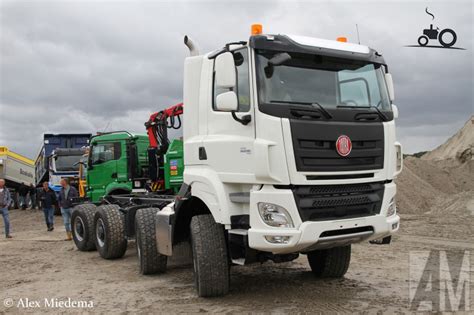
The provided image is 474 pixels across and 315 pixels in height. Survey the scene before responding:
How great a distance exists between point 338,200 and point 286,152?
0.86 meters

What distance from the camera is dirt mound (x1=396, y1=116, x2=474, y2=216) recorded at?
63.2 feet

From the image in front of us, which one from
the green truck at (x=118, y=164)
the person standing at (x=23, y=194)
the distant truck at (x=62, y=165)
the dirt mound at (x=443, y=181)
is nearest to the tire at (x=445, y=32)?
the dirt mound at (x=443, y=181)

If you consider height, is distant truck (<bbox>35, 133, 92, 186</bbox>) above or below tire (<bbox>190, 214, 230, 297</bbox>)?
above

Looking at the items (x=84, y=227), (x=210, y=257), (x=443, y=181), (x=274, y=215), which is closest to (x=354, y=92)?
(x=274, y=215)

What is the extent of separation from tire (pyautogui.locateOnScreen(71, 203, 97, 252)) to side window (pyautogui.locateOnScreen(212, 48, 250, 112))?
6.40 meters

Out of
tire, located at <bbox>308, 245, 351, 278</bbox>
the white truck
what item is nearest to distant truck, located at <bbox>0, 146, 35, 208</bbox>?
tire, located at <bbox>308, 245, 351, 278</bbox>

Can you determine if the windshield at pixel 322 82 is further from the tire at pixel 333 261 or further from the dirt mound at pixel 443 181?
the dirt mound at pixel 443 181

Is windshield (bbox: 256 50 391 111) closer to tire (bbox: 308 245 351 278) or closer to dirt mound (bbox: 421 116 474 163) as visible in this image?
tire (bbox: 308 245 351 278)

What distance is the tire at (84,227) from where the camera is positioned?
10.8m

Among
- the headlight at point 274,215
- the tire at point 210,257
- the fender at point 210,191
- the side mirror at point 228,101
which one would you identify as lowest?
the tire at point 210,257

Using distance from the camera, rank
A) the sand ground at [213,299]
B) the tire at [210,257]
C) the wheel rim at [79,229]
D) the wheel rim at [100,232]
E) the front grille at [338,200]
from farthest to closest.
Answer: the wheel rim at [79,229] → the wheel rim at [100,232] → the sand ground at [213,299] → the tire at [210,257] → the front grille at [338,200]

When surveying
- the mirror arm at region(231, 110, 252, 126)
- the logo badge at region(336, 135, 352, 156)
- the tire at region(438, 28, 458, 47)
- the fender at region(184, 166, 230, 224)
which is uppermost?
the tire at region(438, 28, 458, 47)

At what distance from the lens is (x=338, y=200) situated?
555cm

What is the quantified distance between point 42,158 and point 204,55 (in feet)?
70.3
